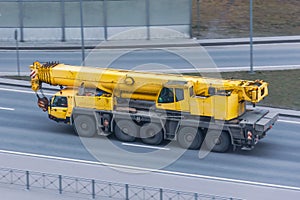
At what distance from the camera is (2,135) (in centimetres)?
3841

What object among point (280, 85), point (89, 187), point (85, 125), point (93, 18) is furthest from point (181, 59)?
point (89, 187)

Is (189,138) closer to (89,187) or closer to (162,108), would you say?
(162,108)

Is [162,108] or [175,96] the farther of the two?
[162,108]

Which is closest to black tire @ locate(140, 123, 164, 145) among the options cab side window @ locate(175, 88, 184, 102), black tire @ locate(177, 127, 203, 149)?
black tire @ locate(177, 127, 203, 149)

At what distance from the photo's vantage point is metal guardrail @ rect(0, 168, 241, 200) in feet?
96.7

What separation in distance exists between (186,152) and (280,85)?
11.4 metres

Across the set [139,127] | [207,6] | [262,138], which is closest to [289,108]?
[262,138]

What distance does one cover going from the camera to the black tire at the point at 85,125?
37.8 m

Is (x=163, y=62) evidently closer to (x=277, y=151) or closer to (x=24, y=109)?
(x=24, y=109)

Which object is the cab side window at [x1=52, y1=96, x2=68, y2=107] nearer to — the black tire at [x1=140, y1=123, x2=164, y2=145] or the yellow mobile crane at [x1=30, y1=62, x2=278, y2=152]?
the yellow mobile crane at [x1=30, y1=62, x2=278, y2=152]

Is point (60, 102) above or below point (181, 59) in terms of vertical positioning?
below

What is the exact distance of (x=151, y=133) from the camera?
3688 centimetres

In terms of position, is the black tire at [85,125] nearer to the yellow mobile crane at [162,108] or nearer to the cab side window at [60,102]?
the yellow mobile crane at [162,108]

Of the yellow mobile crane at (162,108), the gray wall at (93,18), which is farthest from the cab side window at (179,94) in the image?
the gray wall at (93,18)
